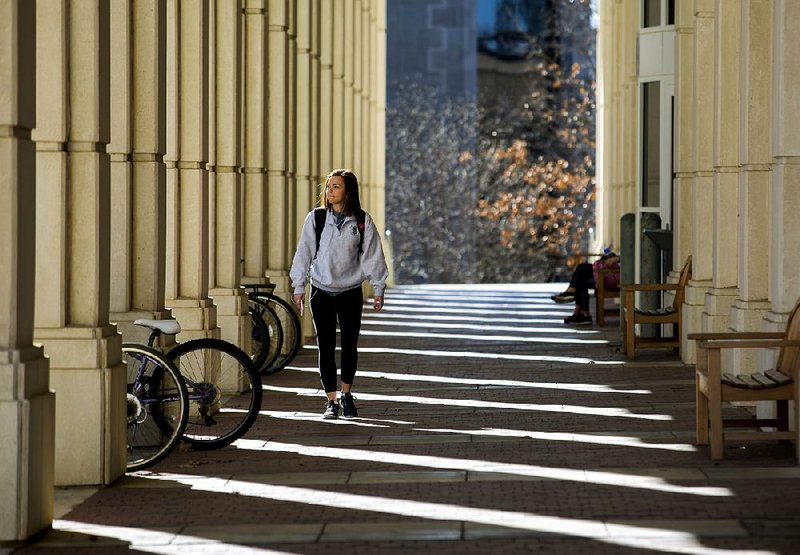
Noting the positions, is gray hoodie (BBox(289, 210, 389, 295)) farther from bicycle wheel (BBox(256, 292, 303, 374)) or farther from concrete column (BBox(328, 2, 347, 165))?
concrete column (BBox(328, 2, 347, 165))

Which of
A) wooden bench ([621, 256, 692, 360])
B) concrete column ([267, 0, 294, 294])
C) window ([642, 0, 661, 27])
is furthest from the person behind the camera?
window ([642, 0, 661, 27])

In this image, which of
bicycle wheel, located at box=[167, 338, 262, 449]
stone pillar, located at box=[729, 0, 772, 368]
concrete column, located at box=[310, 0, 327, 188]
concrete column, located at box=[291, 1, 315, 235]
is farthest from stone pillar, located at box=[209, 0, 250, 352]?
concrete column, located at box=[310, 0, 327, 188]

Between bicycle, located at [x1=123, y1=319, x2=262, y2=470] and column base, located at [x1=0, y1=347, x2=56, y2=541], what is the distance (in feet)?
6.12

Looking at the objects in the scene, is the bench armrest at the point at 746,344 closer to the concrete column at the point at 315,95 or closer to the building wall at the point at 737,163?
the building wall at the point at 737,163

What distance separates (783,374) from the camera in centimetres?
1004

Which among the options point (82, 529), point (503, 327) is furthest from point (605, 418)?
point (503, 327)

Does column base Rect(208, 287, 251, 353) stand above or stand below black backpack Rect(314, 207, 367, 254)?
below

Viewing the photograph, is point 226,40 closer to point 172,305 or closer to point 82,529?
point 172,305

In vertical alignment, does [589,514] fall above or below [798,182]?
below

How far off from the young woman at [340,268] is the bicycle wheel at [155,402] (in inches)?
83.4

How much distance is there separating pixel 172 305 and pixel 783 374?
502 centimetres

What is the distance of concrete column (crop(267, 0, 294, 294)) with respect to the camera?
18.8 metres

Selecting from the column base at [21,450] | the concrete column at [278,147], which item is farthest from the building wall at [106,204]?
the concrete column at [278,147]

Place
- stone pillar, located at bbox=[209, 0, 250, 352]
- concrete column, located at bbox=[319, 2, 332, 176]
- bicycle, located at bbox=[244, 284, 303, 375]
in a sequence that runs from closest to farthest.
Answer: stone pillar, located at bbox=[209, 0, 250, 352] < bicycle, located at bbox=[244, 284, 303, 375] < concrete column, located at bbox=[319, 2, 332, 176]
